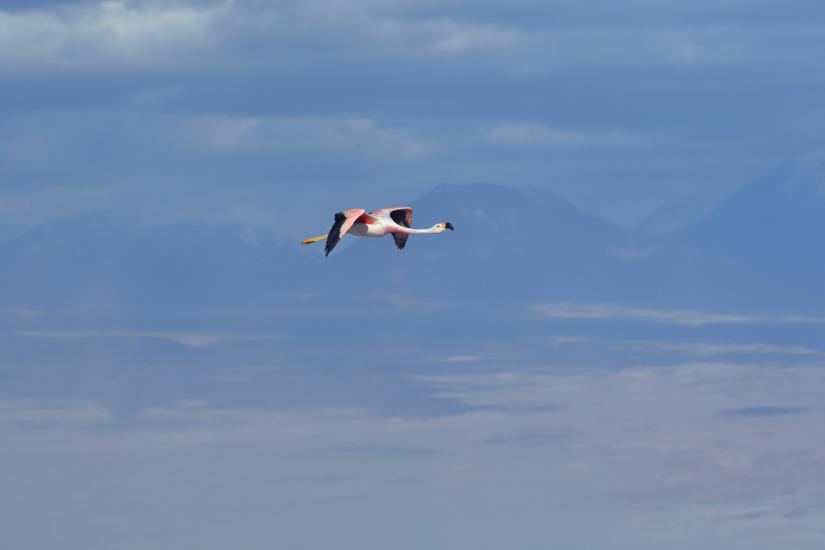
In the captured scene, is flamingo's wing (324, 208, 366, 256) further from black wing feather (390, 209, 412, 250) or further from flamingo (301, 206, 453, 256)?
black wing feather (390, 209, 412, 250)

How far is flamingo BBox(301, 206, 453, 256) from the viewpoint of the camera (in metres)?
78.1

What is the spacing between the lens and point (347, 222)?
78.8 meters

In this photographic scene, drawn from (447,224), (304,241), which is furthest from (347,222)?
(447,224)

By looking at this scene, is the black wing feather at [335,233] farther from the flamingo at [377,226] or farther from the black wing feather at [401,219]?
the black wing feather at [401,219]

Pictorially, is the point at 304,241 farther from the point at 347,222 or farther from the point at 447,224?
the point at 447,224

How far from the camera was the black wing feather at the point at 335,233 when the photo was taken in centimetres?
7491

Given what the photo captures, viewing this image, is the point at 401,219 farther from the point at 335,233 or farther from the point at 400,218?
the point at 335,233

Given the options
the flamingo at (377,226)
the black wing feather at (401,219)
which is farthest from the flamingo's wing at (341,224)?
the black wing feather at (401,219)

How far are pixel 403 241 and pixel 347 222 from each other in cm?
1036

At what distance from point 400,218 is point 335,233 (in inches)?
515

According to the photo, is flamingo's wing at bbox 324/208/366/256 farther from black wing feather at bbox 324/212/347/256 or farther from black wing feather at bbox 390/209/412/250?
black wing feather at bbox 390/209/412/250

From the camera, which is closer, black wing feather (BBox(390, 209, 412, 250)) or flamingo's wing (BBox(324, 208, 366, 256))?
flamingo's wing (BBox(324, 208, 366, 256))

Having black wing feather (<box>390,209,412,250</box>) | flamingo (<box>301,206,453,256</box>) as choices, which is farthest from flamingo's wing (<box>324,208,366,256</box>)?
black wing feather (<box>390,209,412,250</box>)

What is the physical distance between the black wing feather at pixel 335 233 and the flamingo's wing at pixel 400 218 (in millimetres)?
7840
